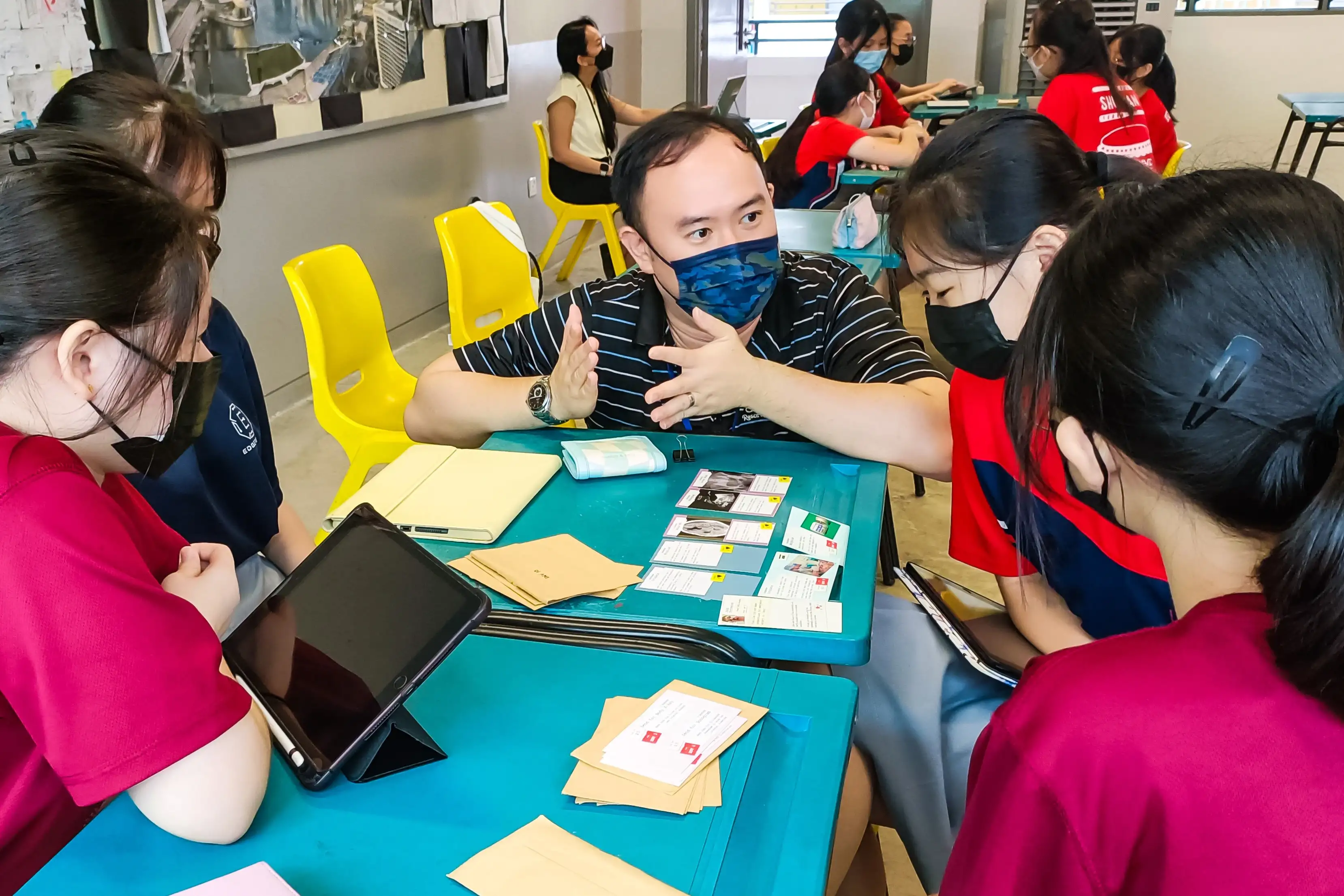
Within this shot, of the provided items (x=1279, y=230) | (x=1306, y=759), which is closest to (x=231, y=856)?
(x=1306, y=759)

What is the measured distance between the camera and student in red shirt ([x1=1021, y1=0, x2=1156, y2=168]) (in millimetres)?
4039

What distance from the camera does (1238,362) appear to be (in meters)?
0.68

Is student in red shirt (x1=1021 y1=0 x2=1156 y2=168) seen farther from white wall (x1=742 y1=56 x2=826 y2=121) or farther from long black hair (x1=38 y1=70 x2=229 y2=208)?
white wall (x1=742 y1=56 x2=826 y2=121)

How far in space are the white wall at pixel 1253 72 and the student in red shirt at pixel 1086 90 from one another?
431 centimetres

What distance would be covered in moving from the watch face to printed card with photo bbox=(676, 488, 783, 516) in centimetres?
36

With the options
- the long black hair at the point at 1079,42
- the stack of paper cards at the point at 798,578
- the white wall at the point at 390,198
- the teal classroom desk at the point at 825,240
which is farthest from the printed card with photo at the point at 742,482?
the long black hair at the point at 1079,42

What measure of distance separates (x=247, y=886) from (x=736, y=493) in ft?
2.84

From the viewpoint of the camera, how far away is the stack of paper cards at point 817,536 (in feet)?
4.22

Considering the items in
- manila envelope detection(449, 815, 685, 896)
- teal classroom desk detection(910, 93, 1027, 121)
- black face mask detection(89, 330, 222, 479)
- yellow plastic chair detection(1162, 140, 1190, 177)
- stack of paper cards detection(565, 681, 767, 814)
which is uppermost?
black face mask detection(89, 330, 222, 479)

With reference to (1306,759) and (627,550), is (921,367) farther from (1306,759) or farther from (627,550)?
(1306,759)

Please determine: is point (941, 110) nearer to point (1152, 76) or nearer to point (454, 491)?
point (1152, 76)

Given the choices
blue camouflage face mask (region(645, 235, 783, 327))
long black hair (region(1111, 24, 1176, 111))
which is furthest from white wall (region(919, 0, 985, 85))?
blue camouflage face mask (region(645, 235, 783, 327))

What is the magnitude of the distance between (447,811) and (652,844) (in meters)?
0.19

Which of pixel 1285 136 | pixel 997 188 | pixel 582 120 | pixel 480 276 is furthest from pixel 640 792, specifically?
pixel 1285 136
